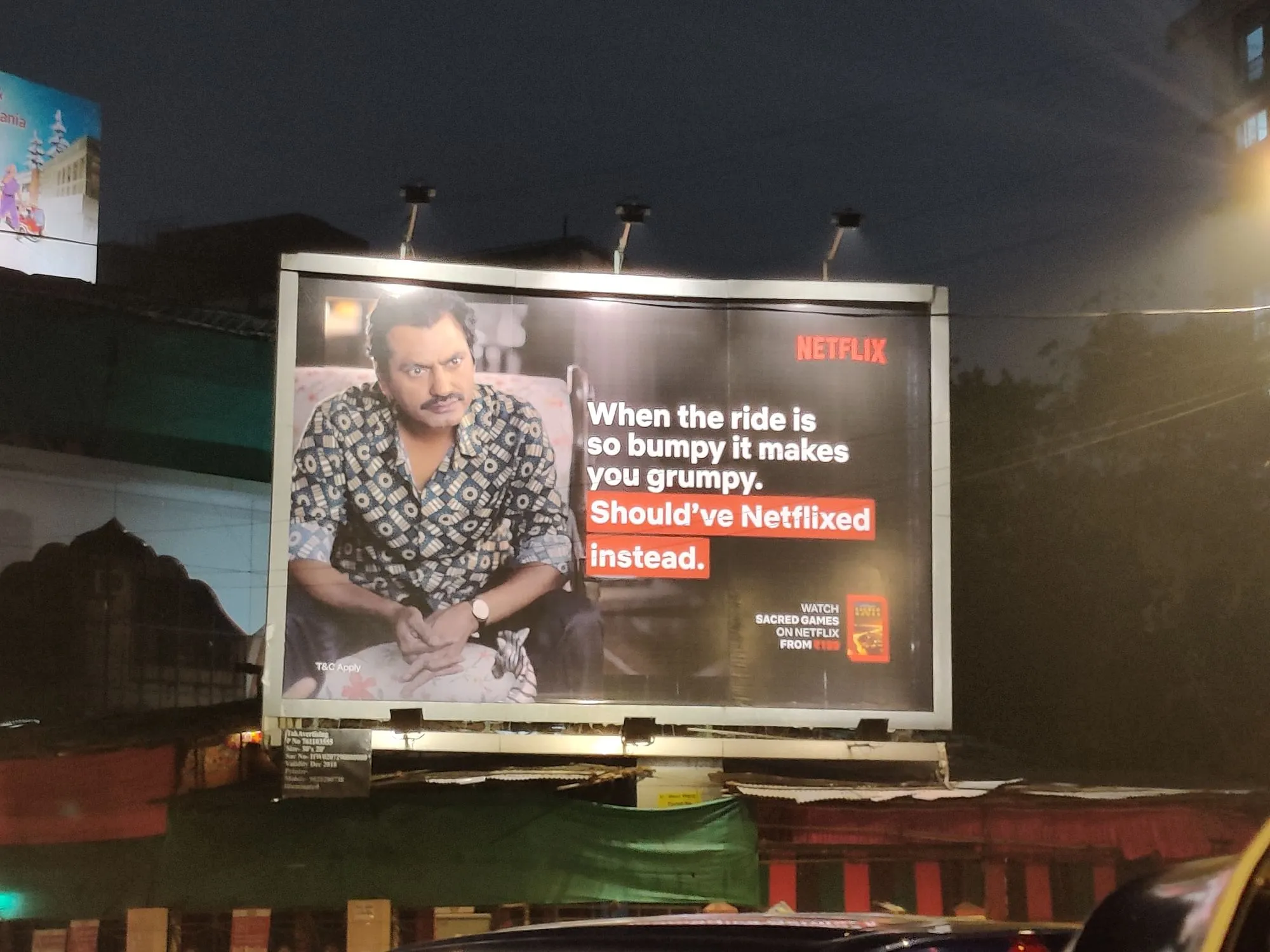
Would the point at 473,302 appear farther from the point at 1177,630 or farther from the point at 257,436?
the point at 1177,630

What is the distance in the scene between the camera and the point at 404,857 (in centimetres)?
1092

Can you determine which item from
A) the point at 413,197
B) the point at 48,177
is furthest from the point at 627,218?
the point at 48,177

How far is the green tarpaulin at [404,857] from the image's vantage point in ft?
35.1

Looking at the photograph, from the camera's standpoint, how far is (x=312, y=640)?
37.8 ft

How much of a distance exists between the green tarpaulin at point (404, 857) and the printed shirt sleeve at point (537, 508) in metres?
1.98

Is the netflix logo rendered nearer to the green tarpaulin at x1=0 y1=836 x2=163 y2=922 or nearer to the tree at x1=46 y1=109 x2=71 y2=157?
the green tarpaulin at x1=0 y1=836 x2=163 y2=922

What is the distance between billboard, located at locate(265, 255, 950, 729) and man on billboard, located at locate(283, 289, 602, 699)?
20mm

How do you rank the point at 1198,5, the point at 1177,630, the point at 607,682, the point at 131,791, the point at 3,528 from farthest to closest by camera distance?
the point at 1198,5 < the point at 1177,630 < the point at 3,528 < the point at 607,682 < the point at 131,791

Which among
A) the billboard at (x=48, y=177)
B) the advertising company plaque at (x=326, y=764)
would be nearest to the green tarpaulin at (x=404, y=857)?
the advertising company plaque at (x=326, y=764)

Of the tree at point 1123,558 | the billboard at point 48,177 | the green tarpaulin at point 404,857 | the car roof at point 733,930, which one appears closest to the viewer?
the car roof at point 733,930

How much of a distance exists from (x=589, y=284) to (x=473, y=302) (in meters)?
1.03

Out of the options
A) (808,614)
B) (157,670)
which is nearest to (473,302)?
(808,614)

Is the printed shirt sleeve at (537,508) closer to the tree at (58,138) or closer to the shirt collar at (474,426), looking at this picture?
the shirt collar at (474,426)

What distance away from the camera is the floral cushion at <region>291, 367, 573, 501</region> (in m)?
11.8
